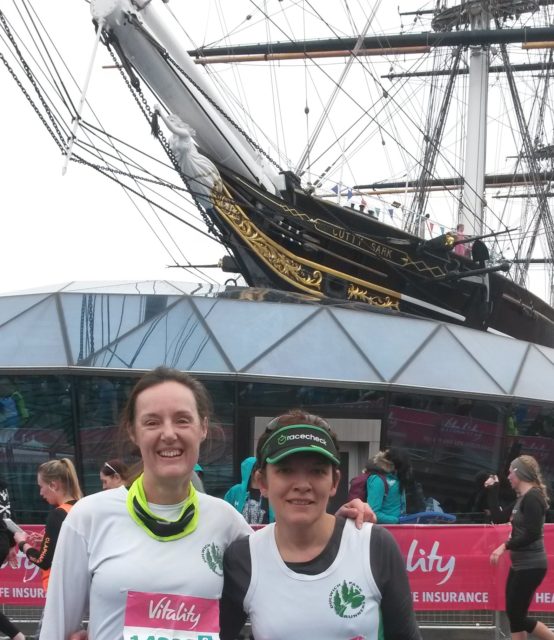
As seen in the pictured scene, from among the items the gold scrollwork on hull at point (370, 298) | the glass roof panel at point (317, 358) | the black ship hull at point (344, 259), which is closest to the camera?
the glass roof panel at point (317, 358)

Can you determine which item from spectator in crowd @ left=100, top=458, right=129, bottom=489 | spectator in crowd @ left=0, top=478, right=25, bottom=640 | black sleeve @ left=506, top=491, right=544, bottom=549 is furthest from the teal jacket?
spectator in crowd @ left=100, top=458, right=129, bottom=489

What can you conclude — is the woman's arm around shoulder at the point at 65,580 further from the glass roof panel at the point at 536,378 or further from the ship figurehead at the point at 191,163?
the ship figurehead at the point at 191,163

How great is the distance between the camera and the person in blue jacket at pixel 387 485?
7805mm

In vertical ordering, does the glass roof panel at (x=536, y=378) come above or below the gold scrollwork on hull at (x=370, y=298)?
below

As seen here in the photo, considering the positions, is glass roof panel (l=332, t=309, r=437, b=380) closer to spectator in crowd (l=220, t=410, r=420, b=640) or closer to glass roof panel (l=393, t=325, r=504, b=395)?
glass roof panel (l=393, t=325, r=504, b=395)

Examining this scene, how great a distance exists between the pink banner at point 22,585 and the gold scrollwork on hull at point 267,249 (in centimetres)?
911

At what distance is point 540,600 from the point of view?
23.8ft

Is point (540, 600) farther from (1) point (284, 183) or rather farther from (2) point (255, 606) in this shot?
(1) point (284, 183)

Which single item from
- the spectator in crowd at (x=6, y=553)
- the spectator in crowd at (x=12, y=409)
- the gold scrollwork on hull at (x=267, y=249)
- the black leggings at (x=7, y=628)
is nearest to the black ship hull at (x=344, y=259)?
the gold scrollwork on hull at (x=267, y=249)

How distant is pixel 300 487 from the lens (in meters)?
2.44

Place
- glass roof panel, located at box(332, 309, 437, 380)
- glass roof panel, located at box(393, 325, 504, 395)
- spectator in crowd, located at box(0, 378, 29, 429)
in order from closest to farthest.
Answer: spectator in crowd, located at box(0, 378, 29, 429), glass roof panel, located at box(393, 325, 504, 395), glass roof panel, located at box(332, 309, 437, 380)

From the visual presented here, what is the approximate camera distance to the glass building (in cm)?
1180

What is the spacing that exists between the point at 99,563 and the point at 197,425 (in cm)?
38

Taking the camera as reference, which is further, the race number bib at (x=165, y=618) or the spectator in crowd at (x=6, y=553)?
the spectator in crowd at (x=6, y=553)
